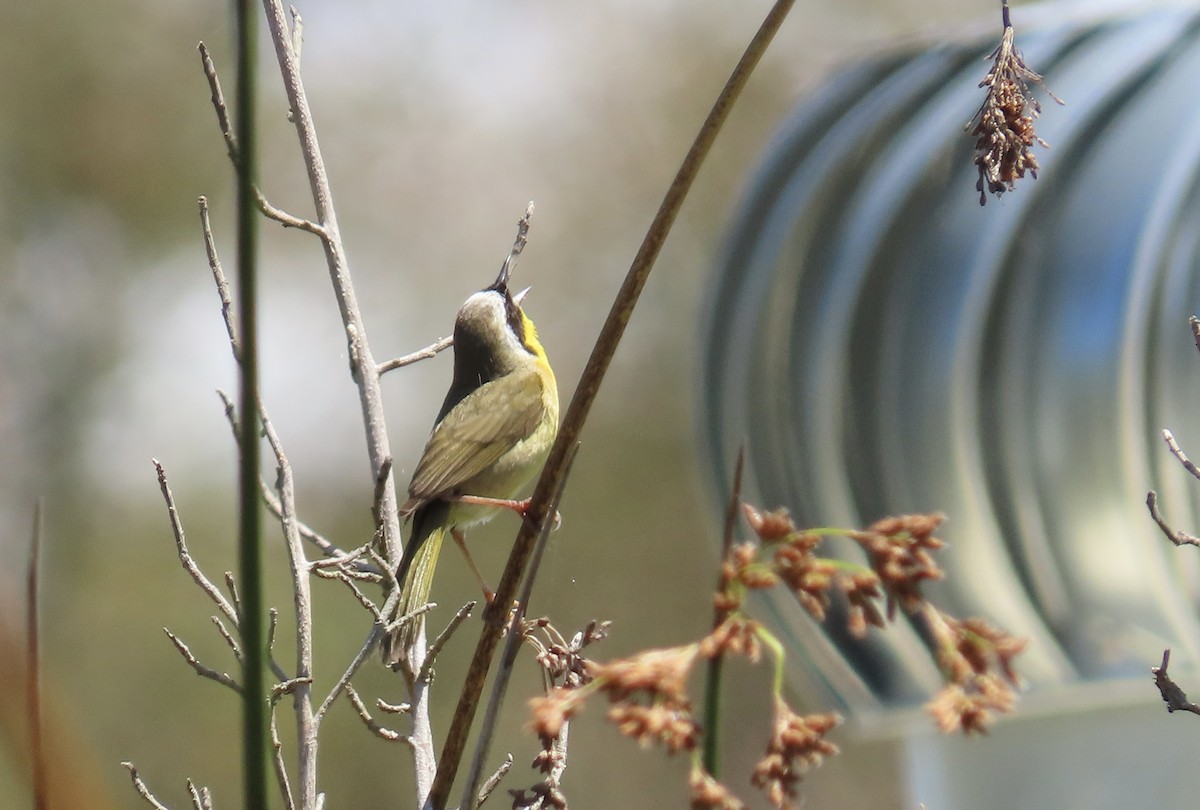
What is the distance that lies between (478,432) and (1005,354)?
119 centimetres

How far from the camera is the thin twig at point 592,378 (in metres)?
0.82

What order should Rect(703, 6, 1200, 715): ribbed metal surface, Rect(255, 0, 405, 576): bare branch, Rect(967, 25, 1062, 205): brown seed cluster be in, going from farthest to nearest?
Rect(703, 6, 1200, 715): ribbed metal surface < Rect(255, 0, 405, 576): bare branch < Rect(967, 25, 1062, 205): brown seed cluster

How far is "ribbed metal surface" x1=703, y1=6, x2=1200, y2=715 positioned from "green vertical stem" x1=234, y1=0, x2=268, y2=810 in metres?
2.39

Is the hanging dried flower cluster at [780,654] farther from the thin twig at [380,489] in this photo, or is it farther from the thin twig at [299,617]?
the thin twig at [380,489]

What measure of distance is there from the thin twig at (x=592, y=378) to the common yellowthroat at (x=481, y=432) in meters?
1.23

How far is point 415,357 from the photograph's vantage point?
1.99 m

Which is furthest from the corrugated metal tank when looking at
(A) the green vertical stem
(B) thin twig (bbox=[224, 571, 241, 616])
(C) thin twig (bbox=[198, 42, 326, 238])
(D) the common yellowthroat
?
(A) the green vertical stem

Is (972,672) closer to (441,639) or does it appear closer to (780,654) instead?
(780,654)

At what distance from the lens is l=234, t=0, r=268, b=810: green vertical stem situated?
625 millimetres

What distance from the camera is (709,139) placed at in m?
0.83

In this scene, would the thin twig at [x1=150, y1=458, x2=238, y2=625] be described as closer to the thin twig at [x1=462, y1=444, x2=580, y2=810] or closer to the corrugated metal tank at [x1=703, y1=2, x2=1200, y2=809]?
the thin twig at [x1=462, y1=444, x2=580, y2=810]

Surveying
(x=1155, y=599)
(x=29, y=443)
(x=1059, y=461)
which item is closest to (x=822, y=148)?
(x=1059, y=461)

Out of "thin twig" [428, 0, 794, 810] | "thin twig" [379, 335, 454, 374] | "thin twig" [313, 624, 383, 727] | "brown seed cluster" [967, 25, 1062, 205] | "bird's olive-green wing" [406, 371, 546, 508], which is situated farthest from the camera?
"bird's olive-green wing" [406, 371, 546, 508]

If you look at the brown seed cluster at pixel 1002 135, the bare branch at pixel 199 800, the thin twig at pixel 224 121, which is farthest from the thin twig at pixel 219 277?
the brown seed cluster at pixel 1002 135
